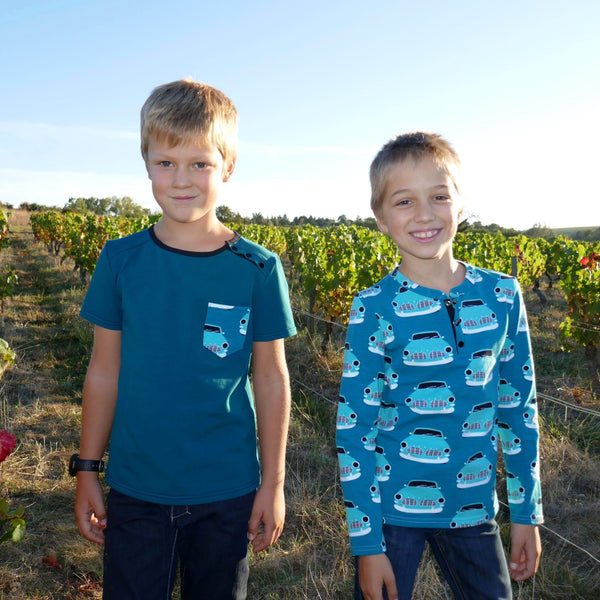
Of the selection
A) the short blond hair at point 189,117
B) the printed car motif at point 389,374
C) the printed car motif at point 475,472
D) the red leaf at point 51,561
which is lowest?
the red leaf at point 51,561

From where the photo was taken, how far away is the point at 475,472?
1424mm

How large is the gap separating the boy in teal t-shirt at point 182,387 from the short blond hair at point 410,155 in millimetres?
374

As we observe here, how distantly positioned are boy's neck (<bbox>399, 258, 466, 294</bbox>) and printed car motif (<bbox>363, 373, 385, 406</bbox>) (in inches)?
11.5

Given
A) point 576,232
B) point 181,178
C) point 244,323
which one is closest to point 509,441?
point 244,323

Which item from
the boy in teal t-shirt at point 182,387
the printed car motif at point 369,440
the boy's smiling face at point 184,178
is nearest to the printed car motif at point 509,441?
the printed car motif at point 369,440

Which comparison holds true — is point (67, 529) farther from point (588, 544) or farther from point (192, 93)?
point (588, 544)

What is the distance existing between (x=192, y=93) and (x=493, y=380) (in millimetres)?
1087

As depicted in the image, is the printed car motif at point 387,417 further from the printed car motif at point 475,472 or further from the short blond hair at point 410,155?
the short blond hair at point 410,155

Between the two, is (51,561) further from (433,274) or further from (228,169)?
(433,274)

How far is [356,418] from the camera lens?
138 centimetres

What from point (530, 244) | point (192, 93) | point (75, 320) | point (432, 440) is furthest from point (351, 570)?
point (530, 244)

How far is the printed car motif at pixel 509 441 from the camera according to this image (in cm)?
148

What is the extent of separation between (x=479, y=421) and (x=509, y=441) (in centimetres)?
13

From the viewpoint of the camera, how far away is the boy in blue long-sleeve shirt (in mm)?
1375
